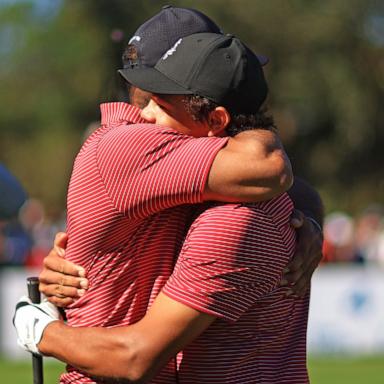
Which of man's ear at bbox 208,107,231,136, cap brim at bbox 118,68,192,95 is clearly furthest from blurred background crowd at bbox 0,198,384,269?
man's ear at bbox 208,107,231,136

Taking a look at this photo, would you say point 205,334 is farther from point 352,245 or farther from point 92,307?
point 352,245

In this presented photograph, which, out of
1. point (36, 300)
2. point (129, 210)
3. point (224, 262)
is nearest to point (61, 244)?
point (36, 300)

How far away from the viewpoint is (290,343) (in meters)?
3.87

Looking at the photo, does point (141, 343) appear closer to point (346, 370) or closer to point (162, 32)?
point (162, 32)

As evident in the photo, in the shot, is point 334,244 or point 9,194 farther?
point 334,244

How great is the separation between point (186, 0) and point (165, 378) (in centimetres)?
3308

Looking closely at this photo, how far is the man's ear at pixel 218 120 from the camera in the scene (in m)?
3.59

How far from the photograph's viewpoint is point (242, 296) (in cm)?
354

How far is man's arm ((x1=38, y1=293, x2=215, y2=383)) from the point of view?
344 cm

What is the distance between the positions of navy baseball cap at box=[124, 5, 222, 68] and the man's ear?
0.32m

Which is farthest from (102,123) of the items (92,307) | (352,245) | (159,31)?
(352,245)

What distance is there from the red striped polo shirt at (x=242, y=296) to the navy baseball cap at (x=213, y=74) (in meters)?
0.34

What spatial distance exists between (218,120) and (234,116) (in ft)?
0.19

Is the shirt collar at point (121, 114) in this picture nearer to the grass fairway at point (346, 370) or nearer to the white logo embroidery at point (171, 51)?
the white logo embroidery at point (171, 51)
